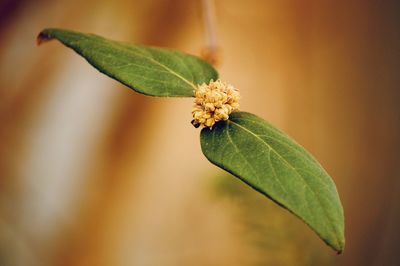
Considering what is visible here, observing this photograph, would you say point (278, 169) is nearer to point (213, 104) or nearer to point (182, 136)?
point (213, 104)

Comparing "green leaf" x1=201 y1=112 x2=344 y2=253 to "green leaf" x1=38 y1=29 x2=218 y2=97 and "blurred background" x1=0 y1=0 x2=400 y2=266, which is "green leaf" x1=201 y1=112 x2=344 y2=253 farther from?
"blurred background" x1=0 y1=0 x2=400 y2=266

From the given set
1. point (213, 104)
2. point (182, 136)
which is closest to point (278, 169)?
point (213, 104)

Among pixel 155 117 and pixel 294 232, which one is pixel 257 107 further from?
pixel 294 232

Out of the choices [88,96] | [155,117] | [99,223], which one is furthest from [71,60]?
[99,223]

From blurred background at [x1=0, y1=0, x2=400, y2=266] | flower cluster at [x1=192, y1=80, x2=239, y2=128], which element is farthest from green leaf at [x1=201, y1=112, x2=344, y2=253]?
blurred background at [x1=0, y1=0, x2=400, y2=266]

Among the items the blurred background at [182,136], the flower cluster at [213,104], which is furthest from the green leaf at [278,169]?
the blurred background at [182,136]
